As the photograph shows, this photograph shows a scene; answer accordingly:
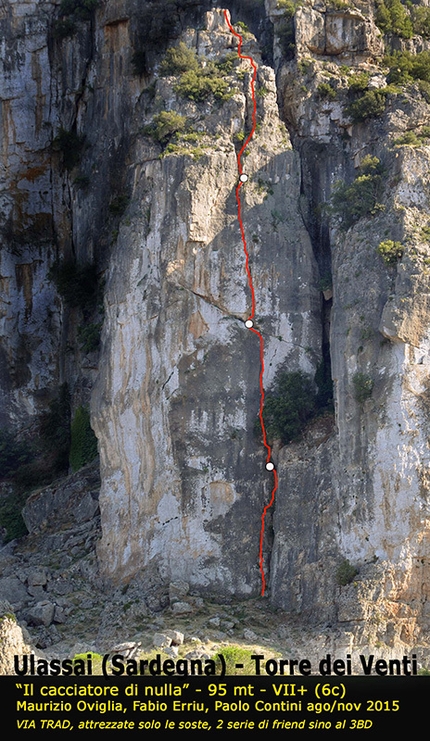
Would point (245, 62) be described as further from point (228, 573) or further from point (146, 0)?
point (228, 573)

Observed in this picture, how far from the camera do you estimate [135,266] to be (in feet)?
160

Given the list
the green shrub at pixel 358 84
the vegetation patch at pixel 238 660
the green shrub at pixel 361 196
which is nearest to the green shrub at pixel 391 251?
the green shrub at pixel 361 196

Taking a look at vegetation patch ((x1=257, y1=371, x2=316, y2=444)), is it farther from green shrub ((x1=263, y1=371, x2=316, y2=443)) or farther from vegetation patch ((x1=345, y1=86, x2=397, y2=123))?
vegetation patch ((x1=345, y1=86, x2=397, y2=123))

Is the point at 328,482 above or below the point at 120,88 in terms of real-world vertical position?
below

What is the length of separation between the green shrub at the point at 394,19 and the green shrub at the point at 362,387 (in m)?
11.6

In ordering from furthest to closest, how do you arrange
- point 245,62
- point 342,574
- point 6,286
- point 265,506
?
point 6,286 < point 245,62 < point 265,506 < point 342,574

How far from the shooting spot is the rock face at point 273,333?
44.2 metres

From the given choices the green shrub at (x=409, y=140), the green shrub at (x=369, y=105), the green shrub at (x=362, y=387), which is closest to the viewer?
the green shrub at (x=362, y=387)

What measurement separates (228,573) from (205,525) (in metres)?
1.41

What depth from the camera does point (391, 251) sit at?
149ft

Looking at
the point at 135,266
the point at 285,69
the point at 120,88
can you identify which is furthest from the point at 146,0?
the point at 135,266

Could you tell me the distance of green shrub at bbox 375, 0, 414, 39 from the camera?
50.9m

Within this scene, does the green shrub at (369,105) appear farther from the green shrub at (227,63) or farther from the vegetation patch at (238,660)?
the vegetation patch at (238,660)

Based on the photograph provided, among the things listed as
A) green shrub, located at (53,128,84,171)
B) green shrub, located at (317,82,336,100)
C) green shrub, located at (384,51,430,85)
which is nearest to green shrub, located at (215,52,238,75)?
green shrub, located at (317,82,336,100)
